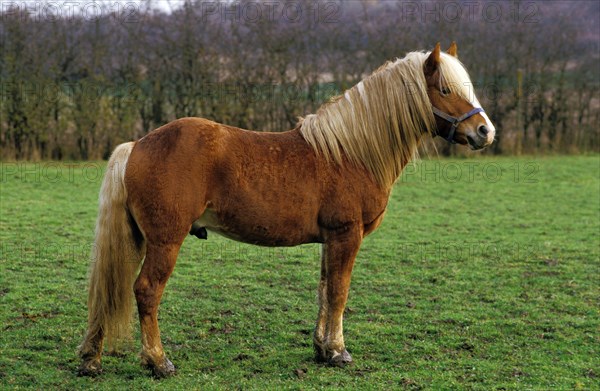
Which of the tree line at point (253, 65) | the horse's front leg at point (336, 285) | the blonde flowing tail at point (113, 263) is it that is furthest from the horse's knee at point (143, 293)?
the tree line at point (253, 65)

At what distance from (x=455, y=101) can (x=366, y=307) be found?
88.4 inches

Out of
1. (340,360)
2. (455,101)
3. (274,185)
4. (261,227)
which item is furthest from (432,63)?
(340,360)

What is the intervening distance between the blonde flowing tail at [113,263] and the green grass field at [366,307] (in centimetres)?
32

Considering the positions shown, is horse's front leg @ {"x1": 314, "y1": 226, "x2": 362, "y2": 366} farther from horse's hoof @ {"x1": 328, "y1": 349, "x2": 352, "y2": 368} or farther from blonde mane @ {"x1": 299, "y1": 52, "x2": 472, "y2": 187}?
blonde mane @ {"x1": 299, "y1": 52, "x2": 472, "y2": 187}

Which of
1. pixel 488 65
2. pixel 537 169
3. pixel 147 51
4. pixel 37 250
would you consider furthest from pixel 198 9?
pixel 37 250

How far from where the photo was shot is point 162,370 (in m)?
4.28

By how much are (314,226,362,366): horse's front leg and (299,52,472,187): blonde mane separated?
50 cm

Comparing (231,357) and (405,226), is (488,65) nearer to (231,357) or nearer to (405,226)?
(405,226)

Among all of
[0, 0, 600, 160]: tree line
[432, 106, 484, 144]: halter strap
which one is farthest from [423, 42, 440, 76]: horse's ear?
[0, 0, 600, 160]: tree line

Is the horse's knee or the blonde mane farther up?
the blonde mane

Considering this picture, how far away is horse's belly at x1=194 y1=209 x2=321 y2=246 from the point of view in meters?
4.41

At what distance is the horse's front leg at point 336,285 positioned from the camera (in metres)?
4.60

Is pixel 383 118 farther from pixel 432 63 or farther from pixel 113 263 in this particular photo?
pixel 113 263

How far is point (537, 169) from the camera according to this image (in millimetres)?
15586
